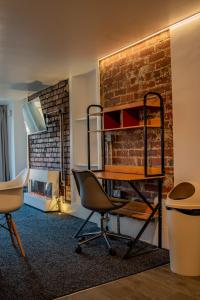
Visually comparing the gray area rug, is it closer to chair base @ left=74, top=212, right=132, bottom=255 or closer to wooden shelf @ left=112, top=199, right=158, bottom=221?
chair base @ left=74, top=212, right=132, bottom=255

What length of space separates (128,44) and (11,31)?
1.37m

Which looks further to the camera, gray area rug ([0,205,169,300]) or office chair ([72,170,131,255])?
office chair ([72,170,131,255])

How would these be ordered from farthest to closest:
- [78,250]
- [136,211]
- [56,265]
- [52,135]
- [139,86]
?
[52,135] < [139,86] < [136,211] < [78,250] < [56,265]

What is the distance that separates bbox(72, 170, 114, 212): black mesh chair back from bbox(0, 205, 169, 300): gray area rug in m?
0.50

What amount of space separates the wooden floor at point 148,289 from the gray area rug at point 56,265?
0.33 ft

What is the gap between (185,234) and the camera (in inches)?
112

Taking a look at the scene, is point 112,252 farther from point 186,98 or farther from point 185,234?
point 186,98

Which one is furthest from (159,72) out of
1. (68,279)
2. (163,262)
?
(68,279)

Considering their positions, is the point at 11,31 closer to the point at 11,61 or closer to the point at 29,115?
the point at 11,61

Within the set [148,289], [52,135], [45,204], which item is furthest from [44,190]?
[148,289]

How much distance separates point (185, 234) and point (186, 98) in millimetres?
1330

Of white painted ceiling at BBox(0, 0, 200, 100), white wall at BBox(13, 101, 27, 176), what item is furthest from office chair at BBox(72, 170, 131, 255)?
white wall at BBox(13, 101, 27, 176)

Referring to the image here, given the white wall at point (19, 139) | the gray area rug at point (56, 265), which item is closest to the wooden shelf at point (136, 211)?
the gray area rug at point (56, 265)

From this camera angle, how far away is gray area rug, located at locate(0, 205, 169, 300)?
8.58ft
